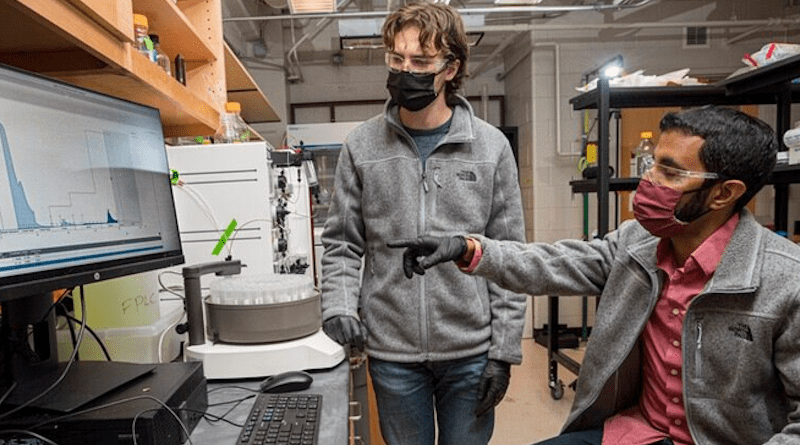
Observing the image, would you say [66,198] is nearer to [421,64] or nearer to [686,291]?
[421,64]

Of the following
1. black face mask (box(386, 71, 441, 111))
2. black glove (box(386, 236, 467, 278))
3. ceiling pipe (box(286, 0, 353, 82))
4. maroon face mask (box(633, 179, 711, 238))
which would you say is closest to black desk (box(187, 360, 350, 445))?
black glove (box(386, 236, 467, 278))

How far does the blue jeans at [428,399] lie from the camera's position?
1.27 meters

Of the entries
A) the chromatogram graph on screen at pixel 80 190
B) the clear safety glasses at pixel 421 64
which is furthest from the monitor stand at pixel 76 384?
the clear safety glasses at pixel 421 64

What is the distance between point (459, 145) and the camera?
128 centimetres

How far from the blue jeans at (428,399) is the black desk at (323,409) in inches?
Answer: 6.1

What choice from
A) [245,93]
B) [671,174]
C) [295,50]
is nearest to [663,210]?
[671,174]

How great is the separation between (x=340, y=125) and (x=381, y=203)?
3.45 meters

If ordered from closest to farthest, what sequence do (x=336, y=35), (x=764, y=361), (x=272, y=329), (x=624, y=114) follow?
1. (x=764, y=361)
2. (x=272, y=329)
3. (x=624, y=114)
4. (x=336, y=35)

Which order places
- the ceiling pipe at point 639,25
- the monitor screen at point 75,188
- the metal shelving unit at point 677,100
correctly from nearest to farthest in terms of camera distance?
the monitor screen at point 75,188, the metal shelving unit at point 677,100, the ceiling pipe at point 639,25

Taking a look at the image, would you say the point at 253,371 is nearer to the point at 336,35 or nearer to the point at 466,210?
the point at 466,210

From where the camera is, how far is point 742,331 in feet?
3.34

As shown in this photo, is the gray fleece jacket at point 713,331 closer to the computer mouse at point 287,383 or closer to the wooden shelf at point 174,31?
the computer mouse at point 287,383

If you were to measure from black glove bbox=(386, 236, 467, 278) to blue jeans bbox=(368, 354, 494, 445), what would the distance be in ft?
0.94

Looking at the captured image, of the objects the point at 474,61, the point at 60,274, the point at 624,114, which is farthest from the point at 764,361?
the point at 474,61
